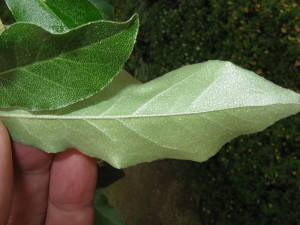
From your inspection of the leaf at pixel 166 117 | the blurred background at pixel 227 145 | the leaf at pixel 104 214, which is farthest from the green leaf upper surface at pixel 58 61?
the blurred background at pixel 227 145

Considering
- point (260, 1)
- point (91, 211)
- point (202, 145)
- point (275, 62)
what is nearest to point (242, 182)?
point (275, 62)

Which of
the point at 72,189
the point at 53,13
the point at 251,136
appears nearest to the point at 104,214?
the point at 72,189

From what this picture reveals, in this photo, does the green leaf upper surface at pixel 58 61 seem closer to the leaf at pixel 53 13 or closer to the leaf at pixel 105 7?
the leaf at pixel 53 13

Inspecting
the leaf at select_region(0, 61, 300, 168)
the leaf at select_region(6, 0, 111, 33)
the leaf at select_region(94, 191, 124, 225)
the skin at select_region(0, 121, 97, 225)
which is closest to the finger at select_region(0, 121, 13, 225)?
the leaf at select_region(0, 61, 300, 168)

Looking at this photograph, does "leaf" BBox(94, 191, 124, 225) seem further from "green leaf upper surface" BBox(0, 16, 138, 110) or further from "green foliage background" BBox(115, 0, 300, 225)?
"green foliage background" BBox(115, 0, 300, 225)

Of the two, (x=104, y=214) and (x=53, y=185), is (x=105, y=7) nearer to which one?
(x=53, y=185)
